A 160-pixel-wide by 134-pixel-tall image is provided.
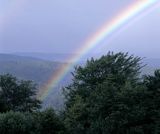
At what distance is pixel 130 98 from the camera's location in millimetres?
35375

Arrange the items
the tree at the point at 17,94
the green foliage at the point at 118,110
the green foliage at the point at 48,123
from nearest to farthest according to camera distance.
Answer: the green foliage at the point at 48,123
the green foliage at the point at 118,110
the tree at the point at 17,94

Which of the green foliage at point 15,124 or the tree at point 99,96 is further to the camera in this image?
the tree at point 99,96

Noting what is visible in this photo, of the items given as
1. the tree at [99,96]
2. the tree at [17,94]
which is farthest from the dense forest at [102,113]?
the tree at [17,94]

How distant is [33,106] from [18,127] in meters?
19.5

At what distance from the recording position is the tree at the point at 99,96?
33.6m

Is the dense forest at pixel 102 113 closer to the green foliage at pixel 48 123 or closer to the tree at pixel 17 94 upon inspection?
the green foliage at pixel 48 123

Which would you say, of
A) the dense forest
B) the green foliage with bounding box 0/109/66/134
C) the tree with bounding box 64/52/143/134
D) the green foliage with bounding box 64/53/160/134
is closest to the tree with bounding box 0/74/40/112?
the dense forest

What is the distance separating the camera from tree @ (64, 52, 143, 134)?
33.6 metres

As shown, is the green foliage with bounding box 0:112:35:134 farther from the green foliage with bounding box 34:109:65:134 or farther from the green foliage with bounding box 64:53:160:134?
the green foliage with bounding box 64:53:160:134

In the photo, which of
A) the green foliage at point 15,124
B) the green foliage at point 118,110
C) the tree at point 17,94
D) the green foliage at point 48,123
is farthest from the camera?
the tree at point 17,94

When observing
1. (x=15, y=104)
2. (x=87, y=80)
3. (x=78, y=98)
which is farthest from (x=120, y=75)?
(x=15, y=104)

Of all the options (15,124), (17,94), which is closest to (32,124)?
(15,124)

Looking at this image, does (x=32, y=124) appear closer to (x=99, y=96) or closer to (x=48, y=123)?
(x=48, y=123)

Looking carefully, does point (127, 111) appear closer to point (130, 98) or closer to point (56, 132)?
point (130, 98)
